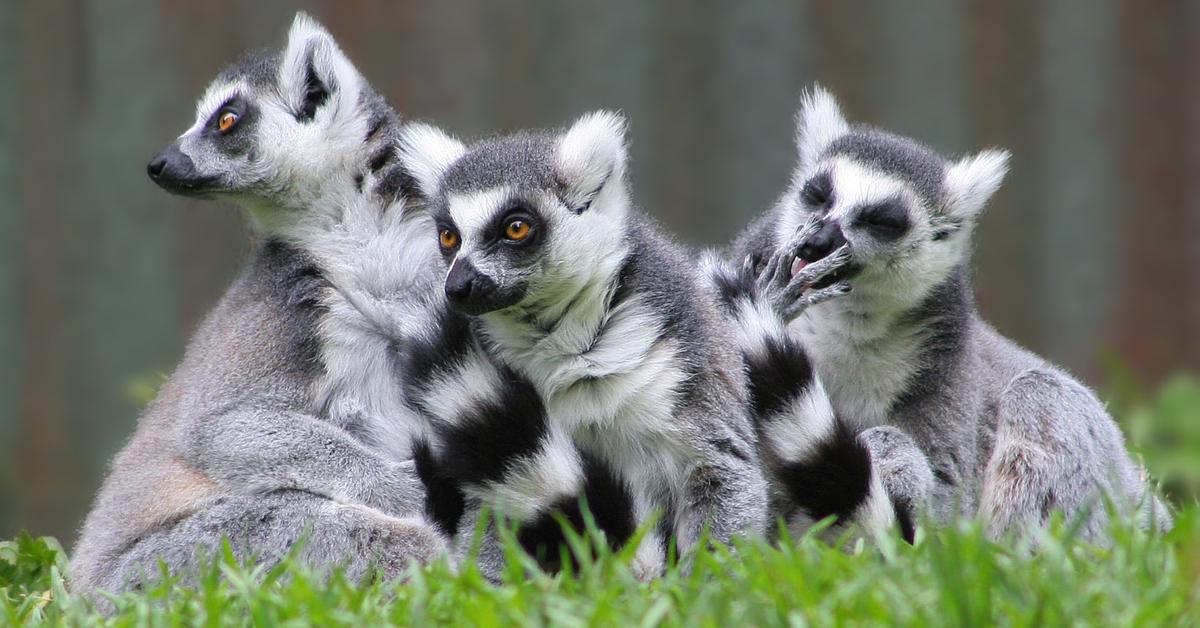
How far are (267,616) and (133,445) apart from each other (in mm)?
2062

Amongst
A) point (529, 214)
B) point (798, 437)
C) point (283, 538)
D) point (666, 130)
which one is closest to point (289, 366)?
point (283, 538)

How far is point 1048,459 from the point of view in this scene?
4.79 meters

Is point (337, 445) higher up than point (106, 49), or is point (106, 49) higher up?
point (106, 49)

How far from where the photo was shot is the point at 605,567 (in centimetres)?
334

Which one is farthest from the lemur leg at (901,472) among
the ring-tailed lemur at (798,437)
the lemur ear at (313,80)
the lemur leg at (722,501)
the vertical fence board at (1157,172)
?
the vertical fence board at (1157,172)

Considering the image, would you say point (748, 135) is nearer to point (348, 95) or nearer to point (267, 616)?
point (348, 95)

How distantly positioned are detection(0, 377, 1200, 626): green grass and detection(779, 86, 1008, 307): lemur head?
4.41 ft

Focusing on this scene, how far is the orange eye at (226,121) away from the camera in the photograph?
5043 mm

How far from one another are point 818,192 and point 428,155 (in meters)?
1.42

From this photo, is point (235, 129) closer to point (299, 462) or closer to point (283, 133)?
point (283, 133)

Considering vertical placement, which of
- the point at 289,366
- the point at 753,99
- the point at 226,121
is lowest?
the point at 289,366

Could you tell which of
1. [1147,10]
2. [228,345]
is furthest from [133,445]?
[1147,10]

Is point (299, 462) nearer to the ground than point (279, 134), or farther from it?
nearer to the ground

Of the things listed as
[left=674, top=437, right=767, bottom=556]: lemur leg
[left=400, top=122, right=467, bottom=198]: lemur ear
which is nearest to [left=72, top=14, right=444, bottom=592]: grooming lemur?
[left=400, top=122, right=467, bottom=198]: lemur ear
